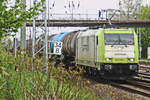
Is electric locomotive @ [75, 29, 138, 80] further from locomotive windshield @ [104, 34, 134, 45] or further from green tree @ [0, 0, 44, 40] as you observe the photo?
green tree @ [0, 0, 44, 40]

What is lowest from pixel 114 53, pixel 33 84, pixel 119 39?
pixel 33 84

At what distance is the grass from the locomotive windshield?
28.7ft

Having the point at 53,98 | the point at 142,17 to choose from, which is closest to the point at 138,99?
the point at 53,98

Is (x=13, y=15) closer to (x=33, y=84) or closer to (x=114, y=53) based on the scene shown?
(x=33, y=84)

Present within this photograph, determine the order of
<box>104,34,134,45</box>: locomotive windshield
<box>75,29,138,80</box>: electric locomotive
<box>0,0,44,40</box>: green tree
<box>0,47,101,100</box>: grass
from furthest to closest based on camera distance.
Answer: <box>104,34,134,45</box>: locomotive windshield, <box>75,29,138,80</box>: electric locomotive, <box>0,0,44,40</box>: green tree, <box>0,47,101,100</box>: grass

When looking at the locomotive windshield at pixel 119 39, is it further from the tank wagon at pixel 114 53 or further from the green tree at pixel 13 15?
the green tree at pixel 13 15

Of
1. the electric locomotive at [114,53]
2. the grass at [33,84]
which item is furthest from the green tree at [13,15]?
the electric locomotive at [114,53]

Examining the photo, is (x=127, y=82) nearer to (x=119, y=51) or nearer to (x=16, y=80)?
(x=119, y=51)

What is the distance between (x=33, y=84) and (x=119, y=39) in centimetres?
1285

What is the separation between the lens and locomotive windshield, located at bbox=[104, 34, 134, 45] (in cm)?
1980

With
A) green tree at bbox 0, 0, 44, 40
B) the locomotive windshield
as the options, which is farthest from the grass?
the locomotive windshield

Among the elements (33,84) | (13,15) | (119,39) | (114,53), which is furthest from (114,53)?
(33,84)

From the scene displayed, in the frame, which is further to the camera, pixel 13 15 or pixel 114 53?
pixel 114 53

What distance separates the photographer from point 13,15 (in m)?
10.5
